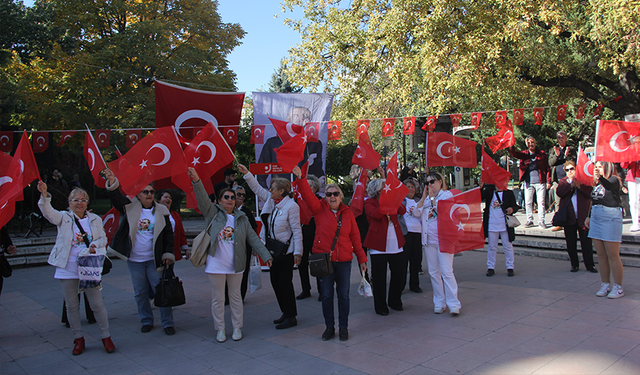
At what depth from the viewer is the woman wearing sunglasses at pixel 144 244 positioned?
5608 mm

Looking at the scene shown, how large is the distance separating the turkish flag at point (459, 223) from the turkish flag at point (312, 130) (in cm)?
392

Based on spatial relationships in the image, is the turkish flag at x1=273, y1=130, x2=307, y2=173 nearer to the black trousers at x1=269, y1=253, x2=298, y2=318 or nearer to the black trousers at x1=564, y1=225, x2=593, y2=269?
the black trousers at x1=269, y1=253, x2=298, y2=318

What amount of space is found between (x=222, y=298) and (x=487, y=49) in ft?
34.1

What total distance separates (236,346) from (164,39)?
58.3 ft

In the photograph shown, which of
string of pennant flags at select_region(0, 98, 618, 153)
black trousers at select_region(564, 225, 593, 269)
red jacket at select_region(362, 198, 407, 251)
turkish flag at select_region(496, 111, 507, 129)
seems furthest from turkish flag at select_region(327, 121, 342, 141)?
black trousers at select_region(564, 225, 593, 269)

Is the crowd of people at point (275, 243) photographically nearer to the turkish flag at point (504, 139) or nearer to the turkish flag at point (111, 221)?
the turkish flag at point (111, 221)

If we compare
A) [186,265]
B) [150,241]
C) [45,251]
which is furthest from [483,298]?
[45,251]

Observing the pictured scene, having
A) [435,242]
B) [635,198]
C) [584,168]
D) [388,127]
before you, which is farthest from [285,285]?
[635,198]

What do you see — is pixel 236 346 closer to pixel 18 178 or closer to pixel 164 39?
pixel 18 178

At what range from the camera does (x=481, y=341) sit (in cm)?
488

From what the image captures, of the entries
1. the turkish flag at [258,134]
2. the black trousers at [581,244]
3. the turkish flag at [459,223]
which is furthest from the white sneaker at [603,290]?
the turkish flag at [258,134]

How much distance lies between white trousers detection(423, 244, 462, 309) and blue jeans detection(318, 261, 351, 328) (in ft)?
4.82

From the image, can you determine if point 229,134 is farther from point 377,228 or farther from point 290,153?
point 377,228

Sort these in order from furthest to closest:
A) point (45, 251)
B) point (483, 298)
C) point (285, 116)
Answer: point (45, 251) → point (285, 116) → point (483, 298)
